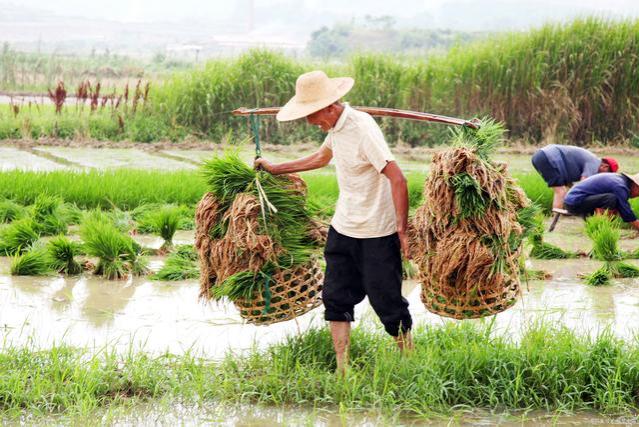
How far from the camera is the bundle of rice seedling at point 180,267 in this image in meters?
7.01

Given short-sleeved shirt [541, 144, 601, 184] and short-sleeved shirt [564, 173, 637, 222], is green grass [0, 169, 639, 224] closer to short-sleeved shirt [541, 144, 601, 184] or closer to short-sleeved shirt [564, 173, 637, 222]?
short-sleeved shirt [541, 144, 601, 184]

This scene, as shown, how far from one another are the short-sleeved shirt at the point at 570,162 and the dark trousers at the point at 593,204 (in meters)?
0.68

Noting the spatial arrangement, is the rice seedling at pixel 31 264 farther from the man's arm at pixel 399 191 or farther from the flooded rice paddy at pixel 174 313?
the man's arm at pixel 399 191

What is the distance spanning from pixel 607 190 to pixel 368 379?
4722mm

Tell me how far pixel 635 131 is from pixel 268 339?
10978 mm

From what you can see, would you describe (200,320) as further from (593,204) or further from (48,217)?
(593,204)

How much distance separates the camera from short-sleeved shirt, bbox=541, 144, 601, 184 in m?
9.37

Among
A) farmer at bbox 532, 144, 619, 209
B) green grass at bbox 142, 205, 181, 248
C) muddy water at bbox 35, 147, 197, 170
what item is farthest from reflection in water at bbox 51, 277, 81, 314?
muddy water at bbox 35, 147, 197, 170

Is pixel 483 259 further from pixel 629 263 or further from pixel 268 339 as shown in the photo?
pixel 629 263

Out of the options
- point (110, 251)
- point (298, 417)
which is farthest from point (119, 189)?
point (298, 417)

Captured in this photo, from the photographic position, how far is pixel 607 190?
8.56 m

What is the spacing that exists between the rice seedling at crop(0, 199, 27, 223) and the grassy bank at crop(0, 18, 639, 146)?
6.19m

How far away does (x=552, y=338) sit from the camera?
4812 millimetres

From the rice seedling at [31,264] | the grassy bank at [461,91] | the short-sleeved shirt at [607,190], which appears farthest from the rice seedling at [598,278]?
the grassy bank at [461,91]
